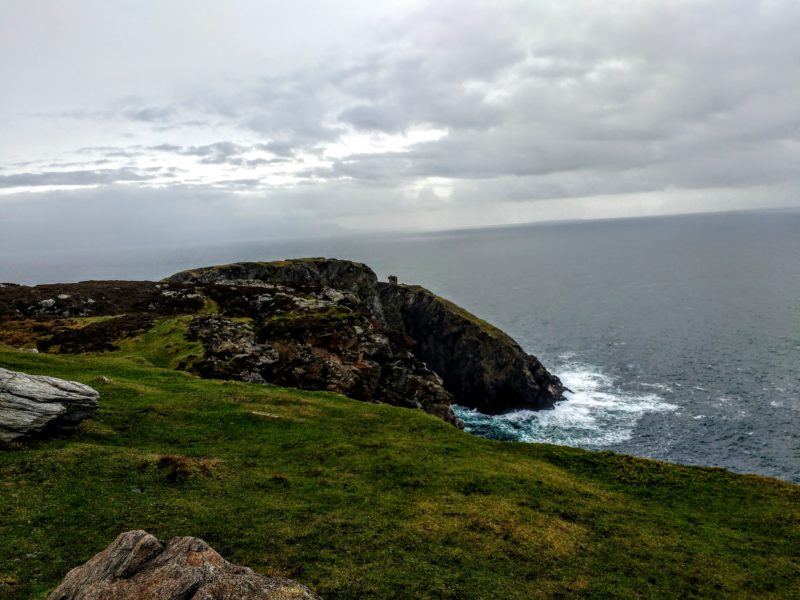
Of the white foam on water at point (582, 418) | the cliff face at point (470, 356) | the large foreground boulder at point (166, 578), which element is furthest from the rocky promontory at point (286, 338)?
the large foreground boulder at point (166, 578)

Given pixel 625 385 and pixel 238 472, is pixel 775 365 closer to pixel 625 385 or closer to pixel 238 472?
pixel 625 385

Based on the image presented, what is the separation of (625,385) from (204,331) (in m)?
75.0

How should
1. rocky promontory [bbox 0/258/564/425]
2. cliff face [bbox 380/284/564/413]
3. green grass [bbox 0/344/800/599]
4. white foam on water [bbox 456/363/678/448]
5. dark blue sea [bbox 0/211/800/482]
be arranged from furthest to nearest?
cliff face [bbox 380/284/564/413] → white foam on water [bbox 456/363/678/448] → dark blue sea [bbox 0/211/800/482] → rocky promontory [bbox 0/258/564/425] → green grass [bbox 0/344/800/599]

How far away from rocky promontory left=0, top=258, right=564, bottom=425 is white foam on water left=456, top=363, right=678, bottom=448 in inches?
154

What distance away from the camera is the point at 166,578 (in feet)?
39.5

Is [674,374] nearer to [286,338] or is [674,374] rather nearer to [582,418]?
[582,418]

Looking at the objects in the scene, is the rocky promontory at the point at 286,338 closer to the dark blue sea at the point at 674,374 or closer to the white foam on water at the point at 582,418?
the white foam on water at the point at 582,418

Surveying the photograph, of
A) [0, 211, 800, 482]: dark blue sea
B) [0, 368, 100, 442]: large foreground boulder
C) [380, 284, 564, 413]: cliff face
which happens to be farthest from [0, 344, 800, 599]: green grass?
[380, 284, 564, 413]: cliff face

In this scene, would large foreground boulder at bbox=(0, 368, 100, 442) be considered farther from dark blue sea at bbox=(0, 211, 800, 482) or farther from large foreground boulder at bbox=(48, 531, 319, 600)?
dark blue sea at bbox=(0, 211, 800, 482)

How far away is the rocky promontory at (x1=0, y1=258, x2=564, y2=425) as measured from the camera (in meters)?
50.8

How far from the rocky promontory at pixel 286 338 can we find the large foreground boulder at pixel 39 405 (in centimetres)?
1920

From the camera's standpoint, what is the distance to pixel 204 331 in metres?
53.6

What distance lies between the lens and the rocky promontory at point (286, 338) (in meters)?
50.8

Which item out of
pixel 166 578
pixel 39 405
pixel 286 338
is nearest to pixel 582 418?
pixel 286 338
